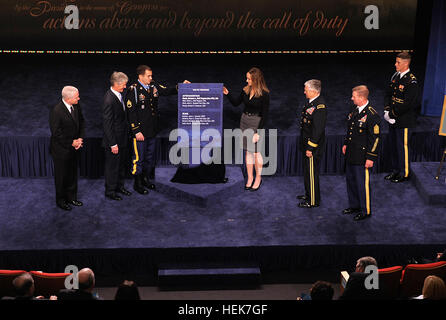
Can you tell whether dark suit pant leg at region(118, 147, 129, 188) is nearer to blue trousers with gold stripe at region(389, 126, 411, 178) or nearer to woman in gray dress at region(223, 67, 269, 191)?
woman in gray dress at region(223, 67, 269, 191)

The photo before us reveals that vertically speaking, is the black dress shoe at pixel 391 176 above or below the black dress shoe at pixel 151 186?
above

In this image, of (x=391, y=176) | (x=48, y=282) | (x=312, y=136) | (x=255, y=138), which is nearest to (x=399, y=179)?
(x=391, y=176)

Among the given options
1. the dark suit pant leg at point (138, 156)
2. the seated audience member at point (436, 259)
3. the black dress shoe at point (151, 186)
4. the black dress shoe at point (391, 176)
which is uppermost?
the dark suit pant leg at point (138, 156)

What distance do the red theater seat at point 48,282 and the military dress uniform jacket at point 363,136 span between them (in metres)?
2.97

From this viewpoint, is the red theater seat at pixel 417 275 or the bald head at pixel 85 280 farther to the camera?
the red theater seat at pixel 417 275

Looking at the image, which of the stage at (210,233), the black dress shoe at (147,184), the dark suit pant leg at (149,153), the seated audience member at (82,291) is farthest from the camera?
the black dress shoe at (147,184)

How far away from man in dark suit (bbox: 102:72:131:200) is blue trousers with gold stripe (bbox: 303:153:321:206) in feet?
6.27

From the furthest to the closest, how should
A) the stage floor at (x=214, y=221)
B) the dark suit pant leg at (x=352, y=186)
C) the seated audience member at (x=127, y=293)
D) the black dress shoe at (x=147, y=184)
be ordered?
the black dress shoe at (x=147, y=184), the dark suit pant leg at (x=352, y=186), the stage floor at (x=214, y=221), the seated audience member at (x=127, y=293)

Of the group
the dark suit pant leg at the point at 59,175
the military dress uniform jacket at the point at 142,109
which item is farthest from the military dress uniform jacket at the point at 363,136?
the dark suit pant leg at the point at 59,175

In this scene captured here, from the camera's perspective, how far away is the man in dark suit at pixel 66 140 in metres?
6.17

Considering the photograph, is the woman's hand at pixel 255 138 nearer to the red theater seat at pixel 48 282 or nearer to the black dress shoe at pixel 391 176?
the black dress shoe at pixel 391 176

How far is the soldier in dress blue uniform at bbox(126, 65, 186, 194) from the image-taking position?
21.5 feet

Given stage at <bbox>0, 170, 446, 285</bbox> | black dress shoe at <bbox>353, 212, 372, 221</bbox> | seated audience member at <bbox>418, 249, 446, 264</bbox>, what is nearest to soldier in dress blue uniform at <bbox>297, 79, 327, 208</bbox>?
stage at <bbox>0, 170, 446, 285</bbox>

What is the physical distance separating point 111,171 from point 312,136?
213cm
